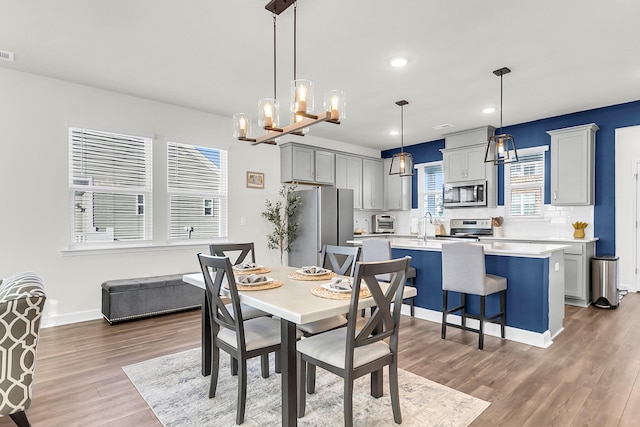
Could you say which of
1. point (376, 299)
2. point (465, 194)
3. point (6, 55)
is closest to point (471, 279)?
point (376, 299)

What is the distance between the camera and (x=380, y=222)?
7.63m

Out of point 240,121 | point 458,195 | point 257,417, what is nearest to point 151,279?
point 240,121

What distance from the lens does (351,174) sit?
6969mm

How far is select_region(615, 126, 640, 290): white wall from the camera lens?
4.84m

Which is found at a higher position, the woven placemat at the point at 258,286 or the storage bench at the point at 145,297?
the woven placemat at the point at 258,286

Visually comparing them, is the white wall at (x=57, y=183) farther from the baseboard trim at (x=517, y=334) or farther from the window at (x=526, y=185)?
the window at (x=526, y=185)

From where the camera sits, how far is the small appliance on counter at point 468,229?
6082 millimetres

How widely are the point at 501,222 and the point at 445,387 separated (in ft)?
14.0

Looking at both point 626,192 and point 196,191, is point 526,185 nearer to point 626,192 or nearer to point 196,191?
point 626,192

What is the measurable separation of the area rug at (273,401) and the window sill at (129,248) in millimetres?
1912

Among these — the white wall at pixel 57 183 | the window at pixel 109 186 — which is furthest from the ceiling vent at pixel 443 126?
the window at pixel 109 186

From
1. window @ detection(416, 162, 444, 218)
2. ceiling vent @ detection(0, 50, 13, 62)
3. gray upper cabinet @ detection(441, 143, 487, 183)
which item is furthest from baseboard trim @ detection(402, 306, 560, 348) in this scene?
ceiling vent @ detection(0, 50, 13, 62)

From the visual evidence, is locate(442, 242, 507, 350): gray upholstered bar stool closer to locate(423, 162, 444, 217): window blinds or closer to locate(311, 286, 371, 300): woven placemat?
locate(311, 286, 371, 300): woven placemat

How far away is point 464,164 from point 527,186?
104 cm
